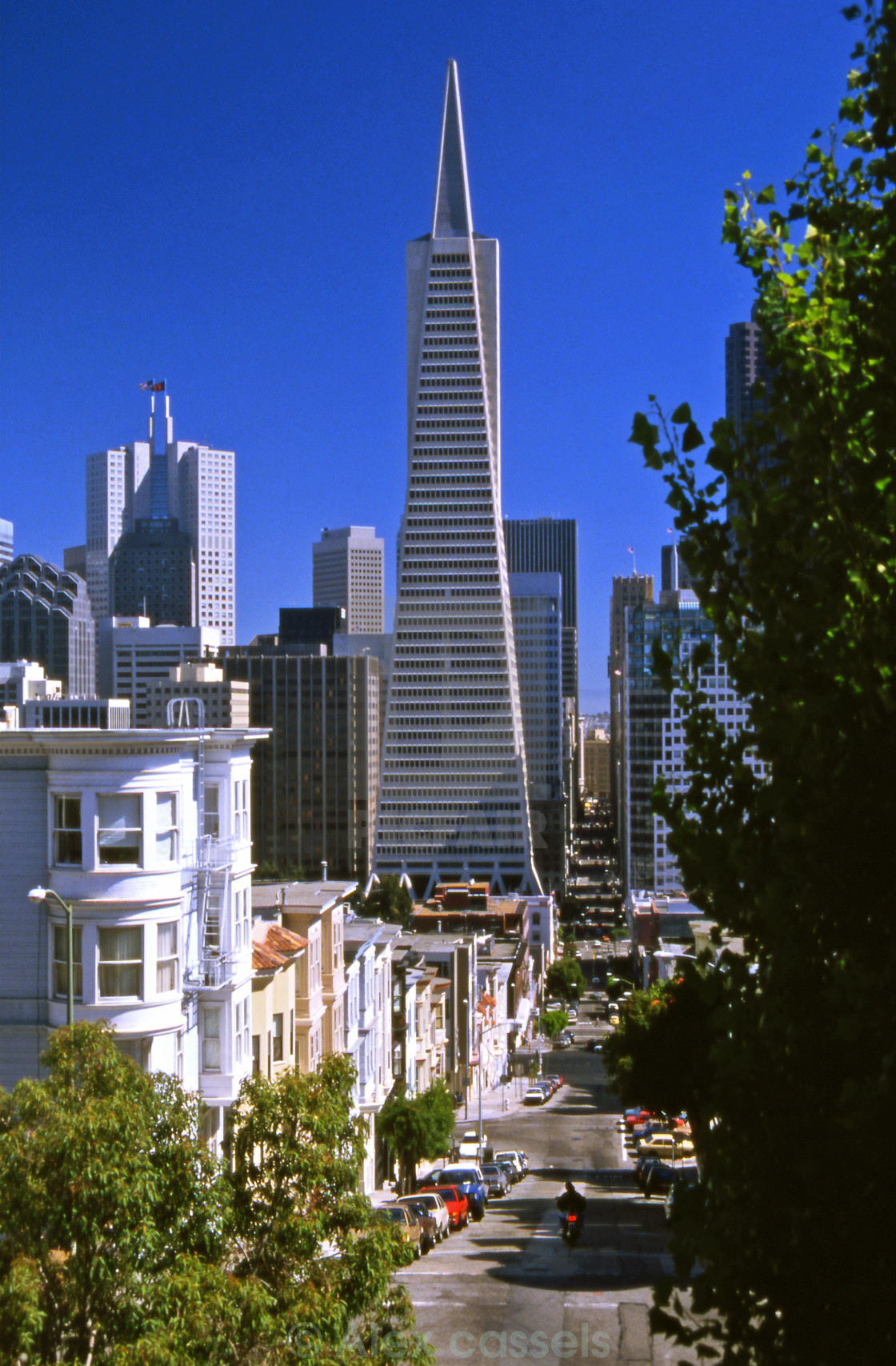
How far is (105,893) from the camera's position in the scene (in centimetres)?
2402

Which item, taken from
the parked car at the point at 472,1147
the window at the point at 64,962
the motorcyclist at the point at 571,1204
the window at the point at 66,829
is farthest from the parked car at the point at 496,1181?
the window at the point at 66,829

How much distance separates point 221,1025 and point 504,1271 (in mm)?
7448

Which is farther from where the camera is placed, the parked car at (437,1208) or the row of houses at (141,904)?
the parked car at (437,1208)

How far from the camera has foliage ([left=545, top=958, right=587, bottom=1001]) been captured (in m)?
153

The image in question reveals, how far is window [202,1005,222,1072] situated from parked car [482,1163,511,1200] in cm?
2012

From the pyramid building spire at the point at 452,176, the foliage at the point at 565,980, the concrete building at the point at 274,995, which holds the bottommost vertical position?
the foliage at the point at 565,980

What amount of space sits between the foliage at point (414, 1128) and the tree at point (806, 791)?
148 feet

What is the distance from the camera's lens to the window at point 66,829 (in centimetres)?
2433

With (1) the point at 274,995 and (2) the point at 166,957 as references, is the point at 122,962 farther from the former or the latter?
(1) the point at 274,995

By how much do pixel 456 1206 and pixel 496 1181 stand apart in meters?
9.38

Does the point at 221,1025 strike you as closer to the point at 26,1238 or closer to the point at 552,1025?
the point at 26,1238

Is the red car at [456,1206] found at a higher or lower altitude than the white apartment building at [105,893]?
lower

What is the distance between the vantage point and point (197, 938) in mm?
26172

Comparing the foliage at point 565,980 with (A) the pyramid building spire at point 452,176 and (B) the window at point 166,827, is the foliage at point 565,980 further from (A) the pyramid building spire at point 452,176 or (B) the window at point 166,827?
(B) the window at point 166,827
